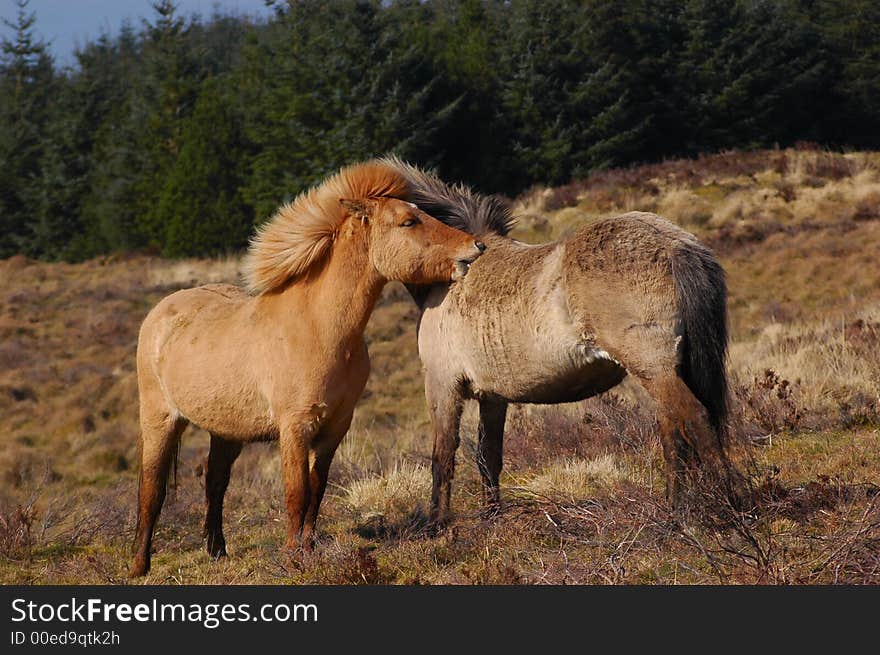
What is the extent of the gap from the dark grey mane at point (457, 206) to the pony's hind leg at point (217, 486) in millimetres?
2117

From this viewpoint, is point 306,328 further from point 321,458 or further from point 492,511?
point 492,511

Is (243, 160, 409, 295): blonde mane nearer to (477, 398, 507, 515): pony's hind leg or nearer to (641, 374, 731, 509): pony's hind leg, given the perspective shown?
(477, 398, 507, 515): pony's hind leg

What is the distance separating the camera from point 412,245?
5738 millimetres

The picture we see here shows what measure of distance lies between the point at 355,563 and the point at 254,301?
1.84m

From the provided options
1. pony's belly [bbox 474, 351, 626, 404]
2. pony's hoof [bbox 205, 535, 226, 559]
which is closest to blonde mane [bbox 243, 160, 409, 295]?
pony's belly [bbox 474, 351, 626, 404]

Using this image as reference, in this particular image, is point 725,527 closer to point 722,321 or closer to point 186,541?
point 722,321

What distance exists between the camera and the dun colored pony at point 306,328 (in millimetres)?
5590

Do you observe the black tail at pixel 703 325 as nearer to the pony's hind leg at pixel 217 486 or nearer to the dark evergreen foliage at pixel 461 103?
the pony's hind leg at pixel 217 486

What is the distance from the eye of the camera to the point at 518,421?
10.4 meters

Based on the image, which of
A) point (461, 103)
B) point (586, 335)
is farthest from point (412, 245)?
point (461, 103)

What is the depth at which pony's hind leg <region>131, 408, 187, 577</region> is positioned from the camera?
6.37 m

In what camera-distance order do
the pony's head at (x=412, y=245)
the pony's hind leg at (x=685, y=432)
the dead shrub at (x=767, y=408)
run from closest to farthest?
the pony's hind leg at (x=685, y=432)
the pony's head at (x=412, y=245)
the dead shrub at (x=767, y=408)

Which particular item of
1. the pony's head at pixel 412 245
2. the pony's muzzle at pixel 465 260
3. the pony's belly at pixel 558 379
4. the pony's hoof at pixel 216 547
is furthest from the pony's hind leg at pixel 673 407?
the pony's hoof at pixel 216 547

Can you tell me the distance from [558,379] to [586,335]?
41 centimetres
